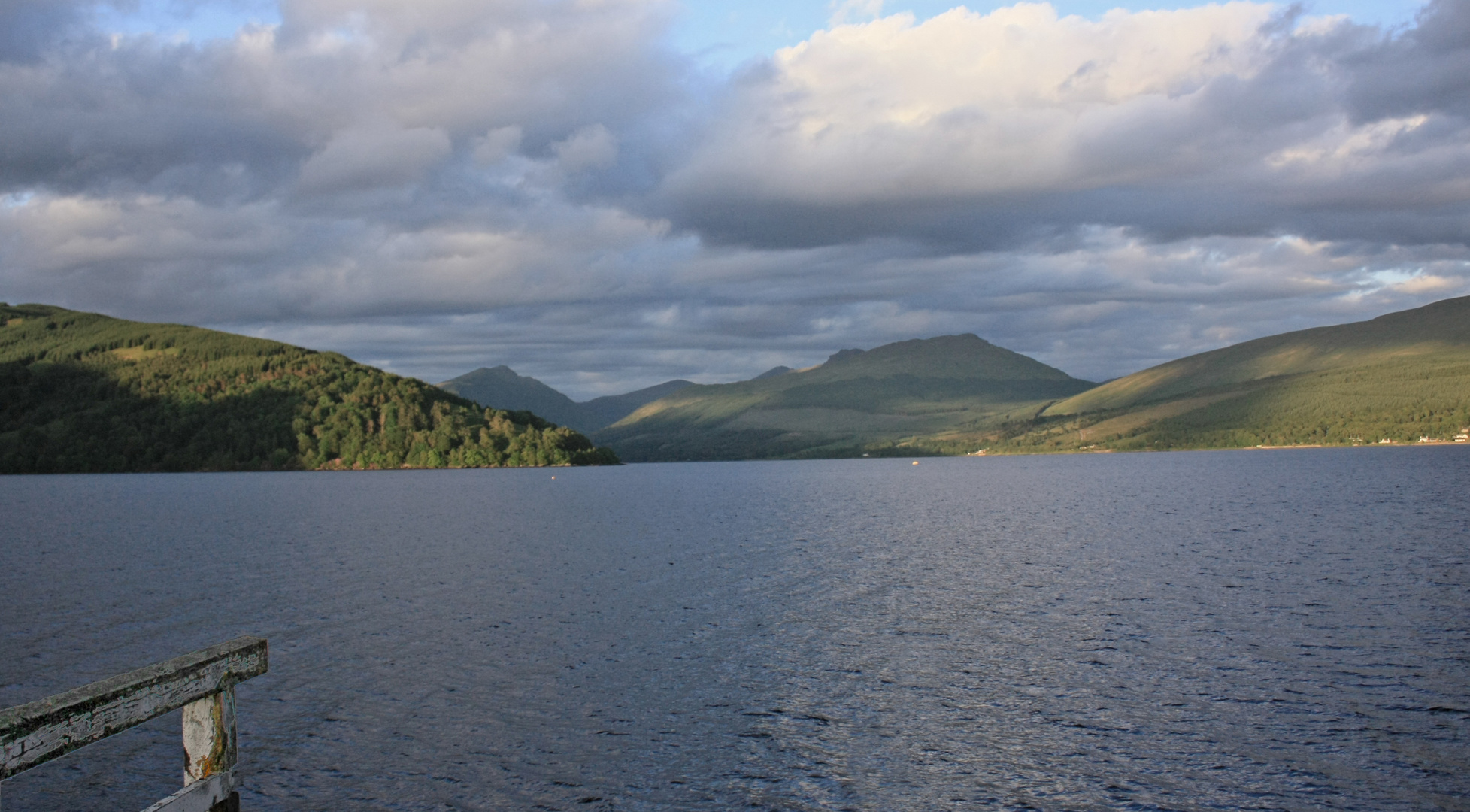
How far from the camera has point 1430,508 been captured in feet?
346

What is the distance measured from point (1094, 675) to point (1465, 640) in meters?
17.0

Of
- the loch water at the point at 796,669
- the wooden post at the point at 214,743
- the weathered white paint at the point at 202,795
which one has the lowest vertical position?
the loch water at the point at 796,669

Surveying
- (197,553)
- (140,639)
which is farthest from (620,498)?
(140,639)

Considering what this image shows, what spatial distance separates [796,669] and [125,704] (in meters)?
25.4

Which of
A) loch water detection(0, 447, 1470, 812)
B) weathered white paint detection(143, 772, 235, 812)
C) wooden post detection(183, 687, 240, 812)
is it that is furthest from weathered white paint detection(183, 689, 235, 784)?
loch water detection(0, 447, 1470, 812)

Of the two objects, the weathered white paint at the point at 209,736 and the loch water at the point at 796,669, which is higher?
the weathered white paint at the point at 209,736

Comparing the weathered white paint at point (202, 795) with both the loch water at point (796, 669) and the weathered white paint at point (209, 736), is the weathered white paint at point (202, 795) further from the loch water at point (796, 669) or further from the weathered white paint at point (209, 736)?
the loch water at point (796, 669)

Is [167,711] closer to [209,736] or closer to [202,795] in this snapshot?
[209,736]

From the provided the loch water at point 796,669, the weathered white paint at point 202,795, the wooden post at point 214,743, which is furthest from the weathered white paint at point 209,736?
the loch water at point 796,669

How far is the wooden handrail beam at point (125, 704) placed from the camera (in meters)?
10.4

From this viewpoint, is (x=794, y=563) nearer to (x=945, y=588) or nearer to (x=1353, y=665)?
(x=945, y=588)

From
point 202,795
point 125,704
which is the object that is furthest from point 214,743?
point 125,704

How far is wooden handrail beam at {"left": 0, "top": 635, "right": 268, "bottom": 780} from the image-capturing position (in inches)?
408

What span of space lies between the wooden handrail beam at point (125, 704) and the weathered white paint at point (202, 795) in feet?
0.53
